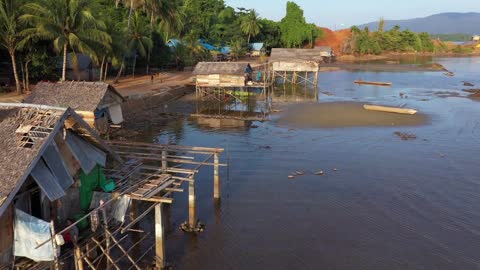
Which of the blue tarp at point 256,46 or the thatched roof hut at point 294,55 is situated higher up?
the blue tarp at point 256,46

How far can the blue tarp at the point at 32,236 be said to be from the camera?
849 cm

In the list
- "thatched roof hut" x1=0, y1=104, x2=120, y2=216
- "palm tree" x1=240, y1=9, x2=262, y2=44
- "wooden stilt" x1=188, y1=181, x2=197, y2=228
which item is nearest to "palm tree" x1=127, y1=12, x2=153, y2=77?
"wooden stilt" x1=188, y1=181, x2=197, y2=228

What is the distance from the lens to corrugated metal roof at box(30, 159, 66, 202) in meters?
8.54

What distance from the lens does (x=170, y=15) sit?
42812 mm

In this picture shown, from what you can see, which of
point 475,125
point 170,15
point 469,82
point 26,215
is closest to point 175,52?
point 170,15

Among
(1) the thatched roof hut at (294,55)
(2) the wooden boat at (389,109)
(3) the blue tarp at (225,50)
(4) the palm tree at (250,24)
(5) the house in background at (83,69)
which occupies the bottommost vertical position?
(2) the wooden boat at (389,109)

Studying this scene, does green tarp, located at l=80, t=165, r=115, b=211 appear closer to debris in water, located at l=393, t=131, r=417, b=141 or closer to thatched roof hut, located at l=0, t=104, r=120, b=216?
thatched roof hut, located at l=0, t=104, r=120, b=216

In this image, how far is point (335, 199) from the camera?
17.3 metres

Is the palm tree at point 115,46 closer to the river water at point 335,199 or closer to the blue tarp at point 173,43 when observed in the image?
the river water at point 335,199

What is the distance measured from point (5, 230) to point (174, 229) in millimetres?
6521

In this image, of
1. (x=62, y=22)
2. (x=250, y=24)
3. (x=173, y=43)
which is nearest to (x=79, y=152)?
(x=62, y=22)

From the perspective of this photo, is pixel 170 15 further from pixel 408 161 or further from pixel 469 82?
pixel 469 82

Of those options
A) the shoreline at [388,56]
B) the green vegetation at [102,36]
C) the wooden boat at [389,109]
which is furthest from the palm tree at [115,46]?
the shoreline at [388,56]

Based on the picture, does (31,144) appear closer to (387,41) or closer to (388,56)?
(388,56)
